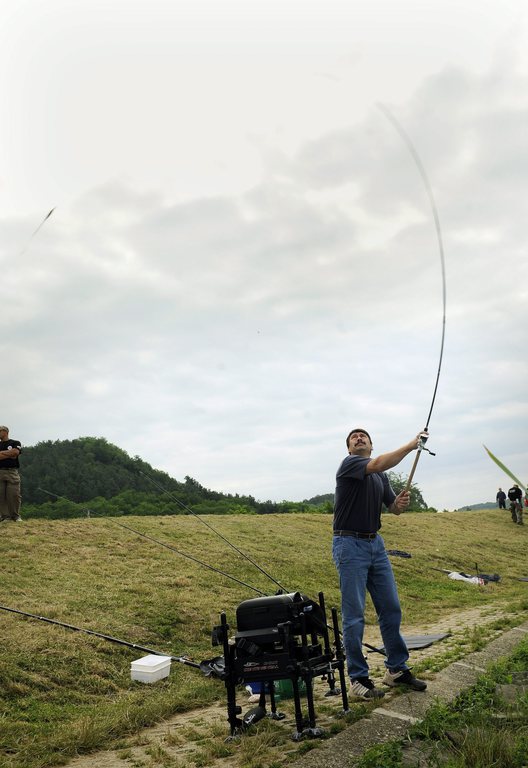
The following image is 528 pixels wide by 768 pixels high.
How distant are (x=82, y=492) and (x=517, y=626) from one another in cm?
2408

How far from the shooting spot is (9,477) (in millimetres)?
14531

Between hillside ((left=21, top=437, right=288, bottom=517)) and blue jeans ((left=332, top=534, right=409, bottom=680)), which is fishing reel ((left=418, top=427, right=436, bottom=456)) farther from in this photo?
hillside ((left=21, top=437, right=288, bottom=517))

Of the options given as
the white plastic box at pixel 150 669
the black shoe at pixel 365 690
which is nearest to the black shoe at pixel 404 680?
the black shoe at pixel 365 690

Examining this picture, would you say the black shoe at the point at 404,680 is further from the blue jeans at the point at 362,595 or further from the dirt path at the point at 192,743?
the dirt path at the point at 192,743

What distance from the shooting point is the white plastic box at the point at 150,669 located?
7520 millimetres

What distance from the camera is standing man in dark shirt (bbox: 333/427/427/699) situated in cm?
554

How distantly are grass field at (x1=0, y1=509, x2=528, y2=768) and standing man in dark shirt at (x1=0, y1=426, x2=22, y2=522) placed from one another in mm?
641

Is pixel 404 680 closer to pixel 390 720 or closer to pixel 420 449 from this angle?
pixel 390 720

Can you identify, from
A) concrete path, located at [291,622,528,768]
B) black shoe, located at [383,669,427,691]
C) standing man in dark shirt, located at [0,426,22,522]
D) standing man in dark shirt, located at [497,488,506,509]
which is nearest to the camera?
concrete path, located at [291,622,528,768]

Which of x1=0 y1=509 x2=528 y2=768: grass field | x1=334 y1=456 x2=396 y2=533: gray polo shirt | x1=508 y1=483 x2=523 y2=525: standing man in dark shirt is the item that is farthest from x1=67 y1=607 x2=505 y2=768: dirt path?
x1=508 y1=483 x2=523 y2=525: standing man in dark shirt

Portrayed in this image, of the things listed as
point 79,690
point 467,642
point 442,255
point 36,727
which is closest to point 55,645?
point 79,690

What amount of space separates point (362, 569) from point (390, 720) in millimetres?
1243

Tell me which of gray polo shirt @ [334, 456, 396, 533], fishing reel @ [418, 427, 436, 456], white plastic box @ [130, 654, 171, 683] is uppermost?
fishing reel @ [418, 427, 436, 456]

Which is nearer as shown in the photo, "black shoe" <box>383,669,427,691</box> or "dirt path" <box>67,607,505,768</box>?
"dirt path" <box>67,607,505,768</box>
